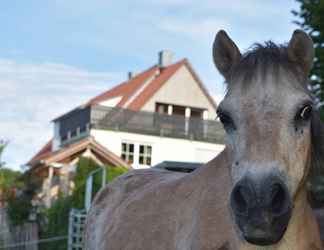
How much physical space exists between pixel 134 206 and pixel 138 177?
3.05 ft

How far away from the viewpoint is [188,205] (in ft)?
17.3

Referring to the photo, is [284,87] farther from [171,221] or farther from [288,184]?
[171,221]

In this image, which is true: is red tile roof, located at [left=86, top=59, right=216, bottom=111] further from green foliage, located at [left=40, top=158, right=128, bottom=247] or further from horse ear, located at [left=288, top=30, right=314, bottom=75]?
horse ear, located at [left=288, top=30, right=314, bottom=75]

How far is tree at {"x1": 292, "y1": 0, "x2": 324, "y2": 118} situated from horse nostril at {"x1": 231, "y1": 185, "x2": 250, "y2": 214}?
9.33m

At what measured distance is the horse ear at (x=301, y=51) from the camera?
15.0ft

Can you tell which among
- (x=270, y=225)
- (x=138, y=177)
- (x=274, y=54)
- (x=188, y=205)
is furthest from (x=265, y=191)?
(x=138, y=177)

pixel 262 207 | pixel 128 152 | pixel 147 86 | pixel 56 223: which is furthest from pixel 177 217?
pixel 147 86

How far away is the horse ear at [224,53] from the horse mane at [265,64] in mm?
96

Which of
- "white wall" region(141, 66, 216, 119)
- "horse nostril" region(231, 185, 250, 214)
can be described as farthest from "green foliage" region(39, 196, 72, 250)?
"white wall" region(141, 66, 216, 119)

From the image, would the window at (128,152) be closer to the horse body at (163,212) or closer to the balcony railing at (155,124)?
the balcony railing at (155,124)

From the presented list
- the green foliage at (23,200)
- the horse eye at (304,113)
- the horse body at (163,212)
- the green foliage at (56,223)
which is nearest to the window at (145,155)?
the green foliage at (23,200)

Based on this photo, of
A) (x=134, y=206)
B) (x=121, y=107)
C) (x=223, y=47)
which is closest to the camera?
(x=223, y=47)

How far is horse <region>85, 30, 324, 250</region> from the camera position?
3.94m

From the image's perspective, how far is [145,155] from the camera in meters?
42.8
